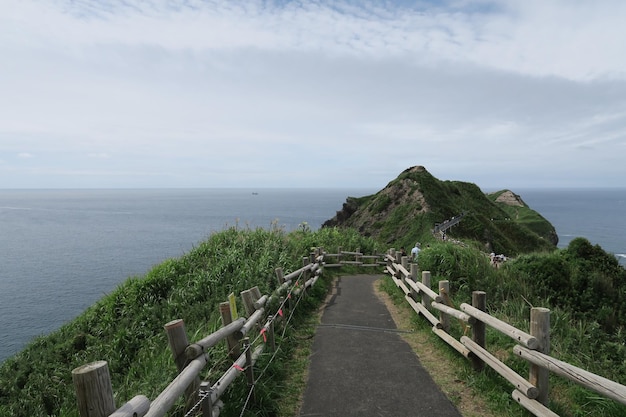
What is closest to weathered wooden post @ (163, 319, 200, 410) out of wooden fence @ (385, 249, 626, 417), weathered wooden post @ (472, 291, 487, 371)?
wooden fence @ (385, 249, 626, 417)

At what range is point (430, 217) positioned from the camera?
42.7 metres

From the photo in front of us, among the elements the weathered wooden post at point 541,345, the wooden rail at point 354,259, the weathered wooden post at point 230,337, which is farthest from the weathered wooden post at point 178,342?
the wooden rail at point 354,259

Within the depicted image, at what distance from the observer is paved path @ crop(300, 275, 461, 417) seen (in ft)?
17.9

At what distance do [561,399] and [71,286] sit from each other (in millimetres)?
39209

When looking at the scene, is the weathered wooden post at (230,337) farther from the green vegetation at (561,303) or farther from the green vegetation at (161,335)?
the green vegetation at (561,303)

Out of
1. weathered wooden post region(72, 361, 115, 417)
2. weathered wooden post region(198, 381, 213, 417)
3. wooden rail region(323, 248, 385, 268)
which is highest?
weathered wooden post region(72, 361, 115, 417)

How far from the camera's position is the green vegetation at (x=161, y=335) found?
605 cm

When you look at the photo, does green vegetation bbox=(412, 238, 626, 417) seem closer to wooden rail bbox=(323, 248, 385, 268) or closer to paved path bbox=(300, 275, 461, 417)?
paved path bbox=(300, 275, 461, 417)

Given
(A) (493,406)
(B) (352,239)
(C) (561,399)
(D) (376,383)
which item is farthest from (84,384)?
(B) (352,239)

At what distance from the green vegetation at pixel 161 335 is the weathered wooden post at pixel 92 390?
2.71m

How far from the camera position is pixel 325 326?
9.43 metres

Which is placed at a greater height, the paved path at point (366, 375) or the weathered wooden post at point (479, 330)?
the weathered wooden post at point (479, 330)

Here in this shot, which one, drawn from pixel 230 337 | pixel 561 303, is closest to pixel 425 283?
pixel 230 337

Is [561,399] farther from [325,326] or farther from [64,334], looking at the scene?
[64,334]
